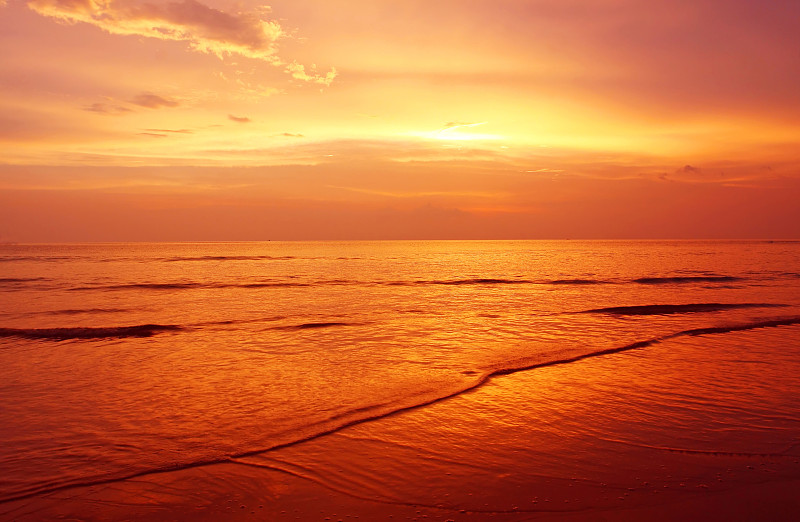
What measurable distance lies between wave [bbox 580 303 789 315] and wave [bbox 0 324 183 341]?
663 inches

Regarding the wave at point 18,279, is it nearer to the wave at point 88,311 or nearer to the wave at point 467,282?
the wave at point 88,311

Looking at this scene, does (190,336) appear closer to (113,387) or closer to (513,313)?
(113,387)

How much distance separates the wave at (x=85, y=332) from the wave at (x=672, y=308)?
1684cm

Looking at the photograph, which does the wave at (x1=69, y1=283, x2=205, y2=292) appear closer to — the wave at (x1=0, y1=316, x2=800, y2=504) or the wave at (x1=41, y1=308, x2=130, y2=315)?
the wave at (x1=41, y1=308, x2=130, y2=315)

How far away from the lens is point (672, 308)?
23.9m

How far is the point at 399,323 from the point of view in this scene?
1880cm

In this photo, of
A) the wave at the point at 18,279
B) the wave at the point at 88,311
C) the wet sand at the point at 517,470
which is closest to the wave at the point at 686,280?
the wet sand at the point at 517,470

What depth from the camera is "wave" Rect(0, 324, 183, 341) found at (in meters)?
16.7

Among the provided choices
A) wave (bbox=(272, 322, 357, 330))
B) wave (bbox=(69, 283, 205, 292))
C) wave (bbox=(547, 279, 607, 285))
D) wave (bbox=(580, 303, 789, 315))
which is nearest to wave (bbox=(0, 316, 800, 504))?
wave (bbox=(580, 303, 789, 315))

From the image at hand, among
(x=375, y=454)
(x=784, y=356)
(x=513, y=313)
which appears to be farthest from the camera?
(x=513, y=313)

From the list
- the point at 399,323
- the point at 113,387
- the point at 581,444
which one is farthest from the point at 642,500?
the point at 399,323

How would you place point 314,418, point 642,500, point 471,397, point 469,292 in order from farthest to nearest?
point 469,292 → point 471,397 → point 314,418 → point 642,500

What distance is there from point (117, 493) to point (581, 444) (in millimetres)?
5656

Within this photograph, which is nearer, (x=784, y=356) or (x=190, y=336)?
(x=784, y=356)
